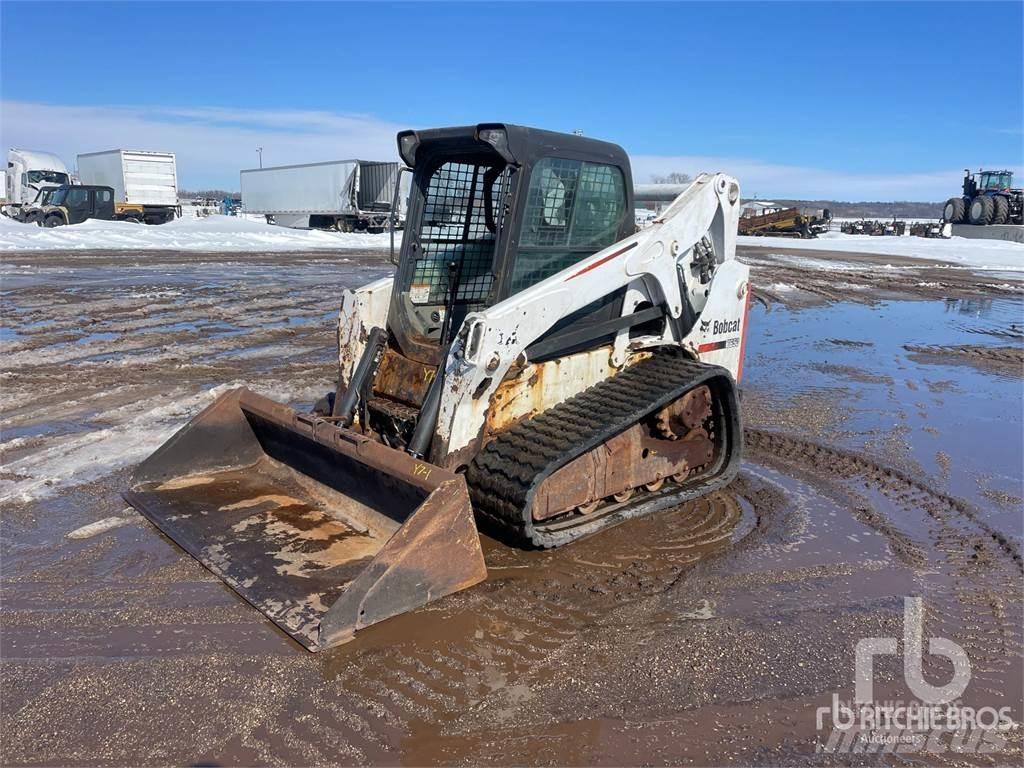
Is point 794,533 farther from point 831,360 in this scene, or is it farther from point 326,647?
point 831,360

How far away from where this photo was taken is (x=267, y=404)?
5.10m

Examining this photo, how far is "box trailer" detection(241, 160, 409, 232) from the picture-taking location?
36.1m

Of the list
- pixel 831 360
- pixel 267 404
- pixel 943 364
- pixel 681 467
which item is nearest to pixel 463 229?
pixel 267 404

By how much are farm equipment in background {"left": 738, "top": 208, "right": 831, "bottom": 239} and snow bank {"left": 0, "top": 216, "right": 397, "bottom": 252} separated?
67.8 feet

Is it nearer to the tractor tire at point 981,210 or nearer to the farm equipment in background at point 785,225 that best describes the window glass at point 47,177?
the farm equipment in background at point 785,225

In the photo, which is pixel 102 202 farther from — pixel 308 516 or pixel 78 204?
pixel 308 516

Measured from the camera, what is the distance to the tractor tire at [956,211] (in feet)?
143

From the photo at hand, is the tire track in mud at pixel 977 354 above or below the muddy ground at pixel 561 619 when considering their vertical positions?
above

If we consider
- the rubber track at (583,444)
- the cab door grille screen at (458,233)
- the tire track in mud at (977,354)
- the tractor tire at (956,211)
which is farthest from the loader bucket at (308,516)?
the tractor tire at (956,211)

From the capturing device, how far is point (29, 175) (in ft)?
111

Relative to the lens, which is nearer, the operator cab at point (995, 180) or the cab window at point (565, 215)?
the cab window at point (565, 215)

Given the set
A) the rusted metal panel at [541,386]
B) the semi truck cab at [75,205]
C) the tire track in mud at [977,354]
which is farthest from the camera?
the semi truck cab at [75,205]

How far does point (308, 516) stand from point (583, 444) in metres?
1.60

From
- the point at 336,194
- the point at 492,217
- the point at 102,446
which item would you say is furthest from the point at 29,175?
the point at 492,217
